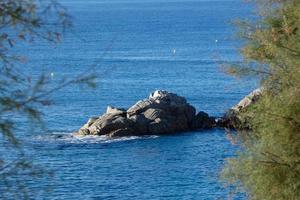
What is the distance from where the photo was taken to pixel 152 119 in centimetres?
5069

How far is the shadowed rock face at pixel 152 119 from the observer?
4919cm

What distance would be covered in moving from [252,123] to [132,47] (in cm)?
8372

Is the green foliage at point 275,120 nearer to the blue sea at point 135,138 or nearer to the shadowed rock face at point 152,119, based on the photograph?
the blue sea at point 135,138

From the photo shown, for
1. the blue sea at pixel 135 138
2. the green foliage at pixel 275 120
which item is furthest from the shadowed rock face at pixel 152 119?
the green foliage at pixel 275 120

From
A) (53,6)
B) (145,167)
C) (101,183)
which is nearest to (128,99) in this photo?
(145,167)

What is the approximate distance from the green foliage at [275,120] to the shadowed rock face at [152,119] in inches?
1345

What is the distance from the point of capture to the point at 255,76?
1504 centimetres

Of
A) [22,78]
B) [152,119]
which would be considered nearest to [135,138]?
[152,119]

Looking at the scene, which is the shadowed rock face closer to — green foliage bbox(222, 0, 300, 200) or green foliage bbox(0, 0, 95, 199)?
green foliage bbox(222, 0, 300, 200)

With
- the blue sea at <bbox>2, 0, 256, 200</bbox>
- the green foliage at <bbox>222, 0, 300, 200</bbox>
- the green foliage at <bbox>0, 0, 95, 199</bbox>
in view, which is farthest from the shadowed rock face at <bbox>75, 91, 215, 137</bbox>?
the green foliage at <bbox>0, 0, 95, 199</bbox>

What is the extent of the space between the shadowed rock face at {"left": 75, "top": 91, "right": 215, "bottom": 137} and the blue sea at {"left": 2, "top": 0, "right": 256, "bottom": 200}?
107 centimetres

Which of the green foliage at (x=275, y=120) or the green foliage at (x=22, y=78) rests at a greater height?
the green foliage at (x=22, y=78)

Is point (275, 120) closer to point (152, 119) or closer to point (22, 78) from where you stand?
point (22, 78)

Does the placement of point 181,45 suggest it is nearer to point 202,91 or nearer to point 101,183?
point 202,91
